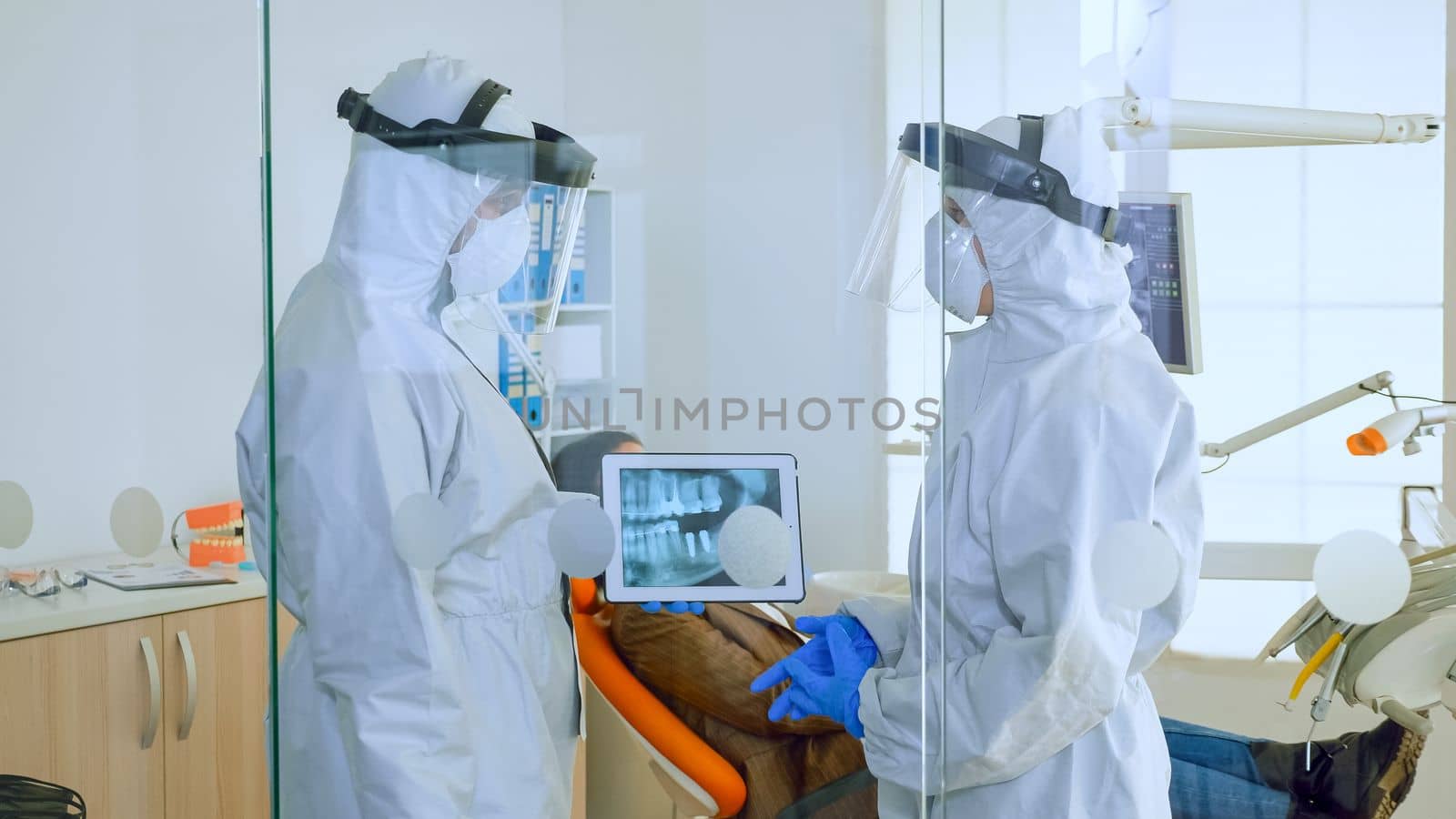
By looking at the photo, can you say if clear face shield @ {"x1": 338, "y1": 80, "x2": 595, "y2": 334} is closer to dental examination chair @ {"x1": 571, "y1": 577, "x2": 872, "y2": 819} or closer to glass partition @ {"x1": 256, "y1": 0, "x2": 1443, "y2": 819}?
glass partition @ {"x1": 256, "y1": 0, "x2": 1443, "y2": 819}

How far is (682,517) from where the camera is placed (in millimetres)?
987

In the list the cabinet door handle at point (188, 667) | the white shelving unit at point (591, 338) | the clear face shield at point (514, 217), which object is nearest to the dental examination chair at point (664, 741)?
the white shelving unit at point (591, 338)

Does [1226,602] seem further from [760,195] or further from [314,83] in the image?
[314,83]

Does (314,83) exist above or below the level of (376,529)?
above

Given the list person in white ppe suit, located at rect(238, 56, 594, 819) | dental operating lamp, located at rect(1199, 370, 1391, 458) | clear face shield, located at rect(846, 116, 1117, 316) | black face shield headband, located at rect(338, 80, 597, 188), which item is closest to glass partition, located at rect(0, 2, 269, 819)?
person in white ppe suit, located at rect(238, 56, 594, 819)

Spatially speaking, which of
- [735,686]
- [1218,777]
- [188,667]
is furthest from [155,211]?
[1218,777]

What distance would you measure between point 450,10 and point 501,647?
63cm

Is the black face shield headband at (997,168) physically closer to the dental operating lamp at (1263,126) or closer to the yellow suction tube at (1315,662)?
the dental operating lamp at (1263,126)

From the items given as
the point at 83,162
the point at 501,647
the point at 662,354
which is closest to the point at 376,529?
the point at 501,647

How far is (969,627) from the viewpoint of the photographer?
97 centimetres

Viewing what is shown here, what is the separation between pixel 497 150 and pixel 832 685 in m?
0.60

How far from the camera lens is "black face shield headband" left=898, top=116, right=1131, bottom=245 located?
0.96 metres

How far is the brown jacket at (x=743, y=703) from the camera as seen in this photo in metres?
0.99

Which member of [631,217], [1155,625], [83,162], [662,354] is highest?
[83,162]
